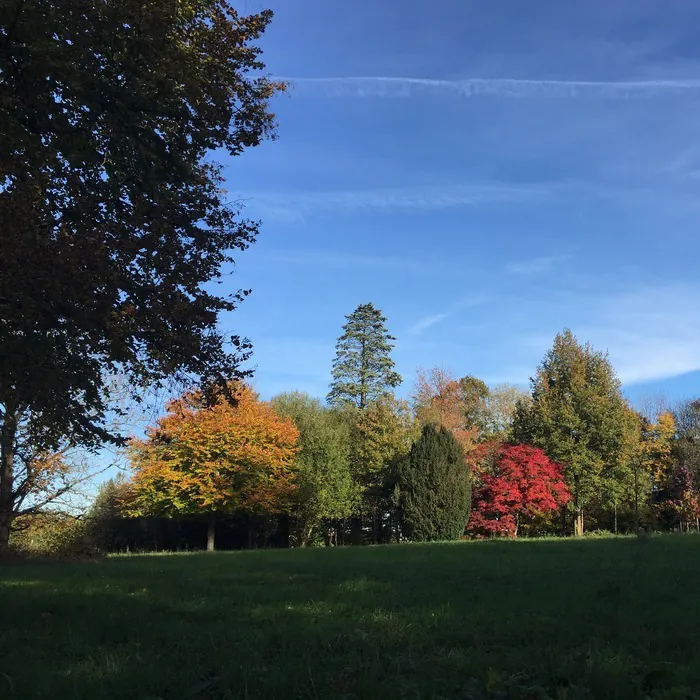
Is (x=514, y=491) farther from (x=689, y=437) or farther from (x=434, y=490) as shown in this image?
(x=689, y=437)

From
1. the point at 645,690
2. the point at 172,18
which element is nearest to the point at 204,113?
the point at 172,18

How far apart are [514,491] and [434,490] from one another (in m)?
4.87

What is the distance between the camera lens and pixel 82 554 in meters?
19.5

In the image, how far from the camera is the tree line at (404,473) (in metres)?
30.3

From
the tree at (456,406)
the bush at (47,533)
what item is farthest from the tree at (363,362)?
the bush at (47,533)

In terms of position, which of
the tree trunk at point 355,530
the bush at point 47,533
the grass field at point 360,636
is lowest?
the tree trunk at point 355,530

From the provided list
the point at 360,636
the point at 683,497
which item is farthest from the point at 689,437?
the point at 360,636

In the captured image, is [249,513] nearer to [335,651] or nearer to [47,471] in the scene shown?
[47,471]

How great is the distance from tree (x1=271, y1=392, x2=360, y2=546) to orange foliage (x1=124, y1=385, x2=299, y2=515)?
192 cm

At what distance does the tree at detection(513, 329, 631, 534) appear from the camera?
35.5 meters

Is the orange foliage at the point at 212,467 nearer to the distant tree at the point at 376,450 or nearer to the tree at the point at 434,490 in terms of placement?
the distant tree at the point at 376,450

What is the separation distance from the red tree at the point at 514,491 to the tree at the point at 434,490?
2.66 meters

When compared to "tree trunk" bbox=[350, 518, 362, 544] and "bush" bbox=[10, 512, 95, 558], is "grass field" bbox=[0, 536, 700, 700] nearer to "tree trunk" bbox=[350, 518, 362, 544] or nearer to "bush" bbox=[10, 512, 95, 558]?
"bush" bbox=[10, 512, 95, 558]

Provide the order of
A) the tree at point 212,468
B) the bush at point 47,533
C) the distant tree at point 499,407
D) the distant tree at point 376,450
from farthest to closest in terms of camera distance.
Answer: the distant tree at point 499,407 < the distant tree at point 376,450 < the tree at point 212,468 < the bush at point 47,533
